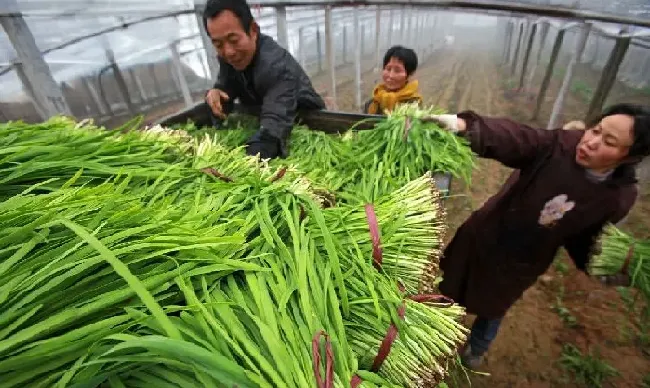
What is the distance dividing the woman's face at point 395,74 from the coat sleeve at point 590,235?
1771 mm

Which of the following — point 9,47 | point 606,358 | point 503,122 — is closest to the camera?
point 503,122

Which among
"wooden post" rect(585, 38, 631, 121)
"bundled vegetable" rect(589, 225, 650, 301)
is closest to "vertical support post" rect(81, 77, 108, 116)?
"bundled vegetable" rect(589, 225, 650, 301)

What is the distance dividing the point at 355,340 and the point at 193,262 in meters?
0.48

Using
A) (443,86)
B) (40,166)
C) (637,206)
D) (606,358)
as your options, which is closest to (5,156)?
(40,166)

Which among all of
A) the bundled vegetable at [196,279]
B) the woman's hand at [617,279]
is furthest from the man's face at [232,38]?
the woman's hand at [617,279]

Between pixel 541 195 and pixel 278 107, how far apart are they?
63.7 inches

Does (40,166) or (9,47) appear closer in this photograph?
(40,166)

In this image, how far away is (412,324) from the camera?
92 centimetres

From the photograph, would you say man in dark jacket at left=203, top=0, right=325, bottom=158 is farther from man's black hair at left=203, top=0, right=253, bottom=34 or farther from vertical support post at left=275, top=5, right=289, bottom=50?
vertical support post at left=275, top=5, right=289, bottom=50

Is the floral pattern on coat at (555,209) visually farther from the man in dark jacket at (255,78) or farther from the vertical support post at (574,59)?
the vertical support post at (574,59)

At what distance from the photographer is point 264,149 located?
6.42 ft

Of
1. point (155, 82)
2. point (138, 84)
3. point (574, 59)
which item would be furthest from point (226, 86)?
point (155, 82)

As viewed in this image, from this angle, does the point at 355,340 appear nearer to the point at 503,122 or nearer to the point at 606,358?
the point at 503,122

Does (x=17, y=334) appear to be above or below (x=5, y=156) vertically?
below
